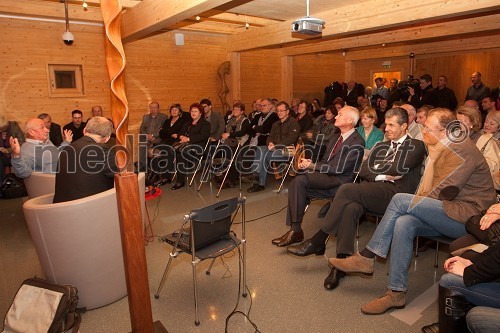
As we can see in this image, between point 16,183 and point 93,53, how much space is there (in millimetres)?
3065

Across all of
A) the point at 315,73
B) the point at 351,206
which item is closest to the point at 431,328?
the point at 351,206

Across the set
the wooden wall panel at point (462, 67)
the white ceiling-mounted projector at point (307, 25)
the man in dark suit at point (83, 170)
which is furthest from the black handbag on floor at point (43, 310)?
the wooden wall panel at point (462, 67)

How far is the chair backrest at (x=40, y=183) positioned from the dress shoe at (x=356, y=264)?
8.42 ft

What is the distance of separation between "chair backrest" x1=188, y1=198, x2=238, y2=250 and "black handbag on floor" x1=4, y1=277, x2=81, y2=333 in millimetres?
755

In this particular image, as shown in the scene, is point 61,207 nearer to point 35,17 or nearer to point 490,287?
point 490,287

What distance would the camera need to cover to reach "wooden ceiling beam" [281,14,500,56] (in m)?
6.36

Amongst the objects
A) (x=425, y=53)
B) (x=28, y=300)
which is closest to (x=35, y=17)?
(x=28, y=300)

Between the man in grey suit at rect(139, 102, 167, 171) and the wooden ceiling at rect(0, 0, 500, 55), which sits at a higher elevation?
the wooden ceiling at rect(0, 0, 500, 55)

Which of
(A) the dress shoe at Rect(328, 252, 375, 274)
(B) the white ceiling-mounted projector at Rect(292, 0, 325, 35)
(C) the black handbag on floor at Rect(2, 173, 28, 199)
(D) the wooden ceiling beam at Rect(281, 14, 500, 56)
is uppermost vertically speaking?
(D) the wooden ceiling beam at Rect(281, 14, 500, 56)

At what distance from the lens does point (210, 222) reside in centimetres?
230

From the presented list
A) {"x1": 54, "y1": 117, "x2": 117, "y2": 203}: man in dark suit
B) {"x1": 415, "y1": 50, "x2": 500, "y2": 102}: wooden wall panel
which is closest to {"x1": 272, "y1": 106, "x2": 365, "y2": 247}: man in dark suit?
{"x1": 54, "y1": 117, "x2": 117, "y2": 203}: man in dark suit

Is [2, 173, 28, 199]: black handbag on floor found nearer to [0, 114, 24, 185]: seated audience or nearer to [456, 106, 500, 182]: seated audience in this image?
[0, 114, 24, 185]: seated audience

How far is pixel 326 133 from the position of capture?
221 inches

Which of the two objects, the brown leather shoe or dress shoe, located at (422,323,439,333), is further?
the brown leather shoe
